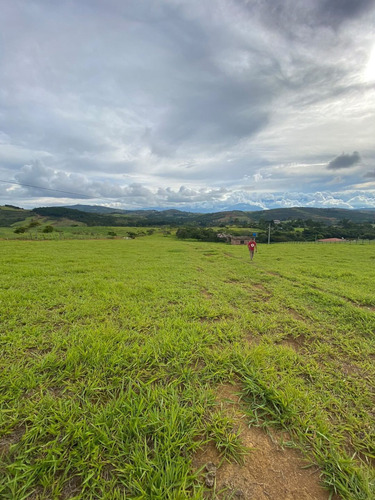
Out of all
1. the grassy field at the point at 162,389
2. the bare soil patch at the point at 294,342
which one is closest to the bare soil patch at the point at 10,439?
the grassy field at the point at 162,389

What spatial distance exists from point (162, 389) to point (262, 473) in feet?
3.91

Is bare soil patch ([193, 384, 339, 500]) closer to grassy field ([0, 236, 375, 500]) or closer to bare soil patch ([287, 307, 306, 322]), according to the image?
grassy field ([0, 236, 375, 500])

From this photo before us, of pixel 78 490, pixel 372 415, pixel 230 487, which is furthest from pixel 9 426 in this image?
pixel 372 415

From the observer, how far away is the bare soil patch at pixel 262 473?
1.54 meters

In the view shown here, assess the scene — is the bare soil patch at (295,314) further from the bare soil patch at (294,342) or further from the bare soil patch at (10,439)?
the bare soil patch at (10,439)

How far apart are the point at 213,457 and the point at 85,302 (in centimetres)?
411

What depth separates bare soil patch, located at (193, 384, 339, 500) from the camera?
5.06ft

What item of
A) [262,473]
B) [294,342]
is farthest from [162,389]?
[294,342]

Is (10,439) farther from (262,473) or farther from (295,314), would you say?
(295,314)

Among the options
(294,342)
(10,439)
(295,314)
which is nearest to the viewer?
(10,439)

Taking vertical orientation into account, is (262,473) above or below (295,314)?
above

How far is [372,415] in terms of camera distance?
7.27ft

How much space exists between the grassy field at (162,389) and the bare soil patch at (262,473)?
10cm

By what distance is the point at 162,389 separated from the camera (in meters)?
2.37
